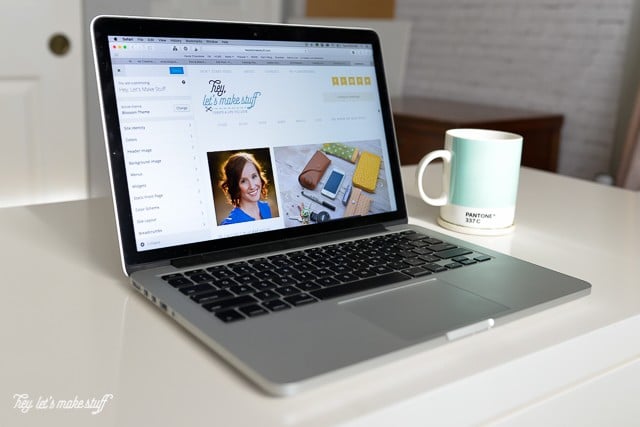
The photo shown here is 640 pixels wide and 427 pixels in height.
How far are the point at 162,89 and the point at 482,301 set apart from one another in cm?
35

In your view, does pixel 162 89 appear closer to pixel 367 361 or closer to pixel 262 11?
pixel 367 361

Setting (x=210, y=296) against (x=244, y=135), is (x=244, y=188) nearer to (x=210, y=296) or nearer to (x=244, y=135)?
(x=244, y=135)

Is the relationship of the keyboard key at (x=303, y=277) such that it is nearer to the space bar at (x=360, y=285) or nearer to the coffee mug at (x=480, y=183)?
the space bar at (x=360, y=285)

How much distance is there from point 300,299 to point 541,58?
6.89 ft

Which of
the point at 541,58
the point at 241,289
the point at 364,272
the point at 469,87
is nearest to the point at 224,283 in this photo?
the point at 241,289

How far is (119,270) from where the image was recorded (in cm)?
64

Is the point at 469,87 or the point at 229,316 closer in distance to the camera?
the point at 229,316

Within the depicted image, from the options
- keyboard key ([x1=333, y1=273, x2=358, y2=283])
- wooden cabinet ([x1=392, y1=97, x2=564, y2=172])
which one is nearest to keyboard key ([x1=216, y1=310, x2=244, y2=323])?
keyboard key ([x1=333, y1=273, x2=358, y2=283])

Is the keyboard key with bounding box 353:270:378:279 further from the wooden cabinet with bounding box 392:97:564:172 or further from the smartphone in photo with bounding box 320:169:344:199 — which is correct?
the wooden cabinet with bounding box 392:97:564:172

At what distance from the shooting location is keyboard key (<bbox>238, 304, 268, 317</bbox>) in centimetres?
50

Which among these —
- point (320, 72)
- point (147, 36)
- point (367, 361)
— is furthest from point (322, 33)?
point (367, 361)

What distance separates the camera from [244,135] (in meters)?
0.68

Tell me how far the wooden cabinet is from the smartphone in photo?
1355mm

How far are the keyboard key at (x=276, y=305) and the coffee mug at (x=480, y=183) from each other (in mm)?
338
